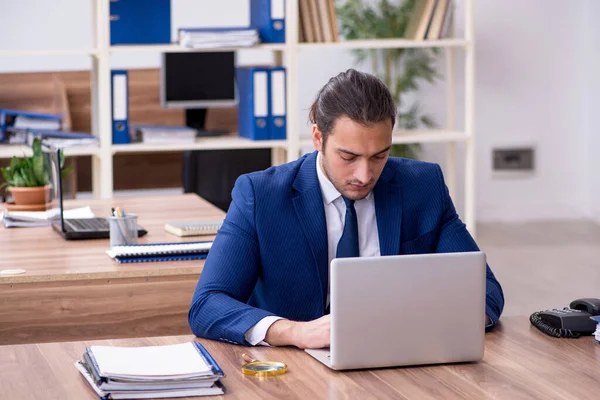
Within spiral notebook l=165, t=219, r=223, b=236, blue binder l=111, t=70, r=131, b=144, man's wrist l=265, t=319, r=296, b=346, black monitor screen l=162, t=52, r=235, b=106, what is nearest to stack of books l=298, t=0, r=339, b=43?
black monitor screen l=162, t=52, r=235, b=106

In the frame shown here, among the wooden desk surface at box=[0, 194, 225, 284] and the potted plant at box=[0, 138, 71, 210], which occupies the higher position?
the potted plant at box=[0, 138, 71, 210]

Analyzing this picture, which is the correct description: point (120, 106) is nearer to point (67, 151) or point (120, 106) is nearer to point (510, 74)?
point (67, 151)

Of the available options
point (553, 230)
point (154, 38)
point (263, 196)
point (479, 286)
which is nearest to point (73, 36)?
point (154, 38)

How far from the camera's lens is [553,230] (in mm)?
6516

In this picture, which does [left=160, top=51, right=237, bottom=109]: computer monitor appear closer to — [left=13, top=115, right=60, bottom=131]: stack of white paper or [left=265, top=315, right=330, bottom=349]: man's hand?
[left=13, top=115, right=60, bottom=131]: stack of white paper

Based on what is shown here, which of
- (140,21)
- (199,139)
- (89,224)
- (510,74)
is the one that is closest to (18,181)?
(89,224)

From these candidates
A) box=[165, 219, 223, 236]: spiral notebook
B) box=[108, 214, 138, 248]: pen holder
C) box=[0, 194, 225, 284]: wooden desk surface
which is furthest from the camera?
box=[165, 219, 223, 236]: spiral notebook

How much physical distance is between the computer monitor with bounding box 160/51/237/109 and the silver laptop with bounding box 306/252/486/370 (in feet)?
13.2

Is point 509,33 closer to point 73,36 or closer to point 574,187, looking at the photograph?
point 574,187

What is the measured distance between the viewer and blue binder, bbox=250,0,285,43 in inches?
193

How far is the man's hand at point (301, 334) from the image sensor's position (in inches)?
71.3

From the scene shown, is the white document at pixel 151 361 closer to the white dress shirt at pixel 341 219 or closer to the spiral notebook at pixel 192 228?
the white dress shirt at pixel 341 219

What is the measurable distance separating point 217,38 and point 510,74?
2.76m

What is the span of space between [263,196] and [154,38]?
116 inches
